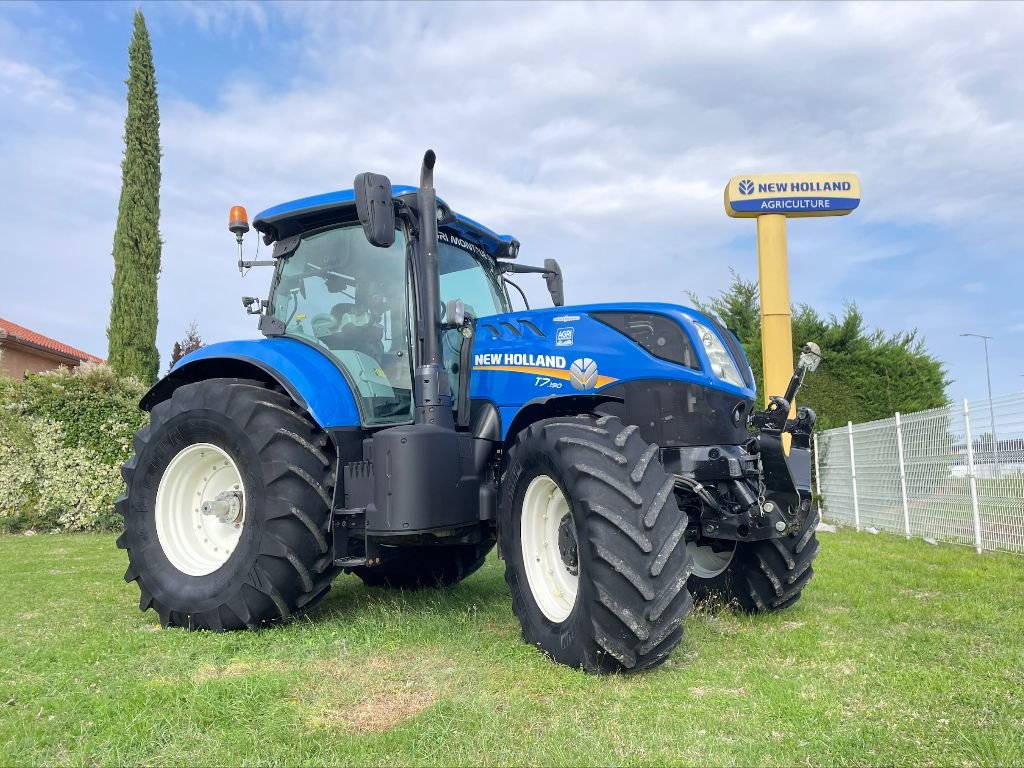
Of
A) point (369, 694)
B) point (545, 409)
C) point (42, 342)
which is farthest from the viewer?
point (42, 342)

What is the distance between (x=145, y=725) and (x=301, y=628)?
1609 mm

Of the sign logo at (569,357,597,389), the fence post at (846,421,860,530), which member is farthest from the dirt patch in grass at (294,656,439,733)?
the fence post at (846,421,860,530)

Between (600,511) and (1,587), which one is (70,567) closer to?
(1,587)

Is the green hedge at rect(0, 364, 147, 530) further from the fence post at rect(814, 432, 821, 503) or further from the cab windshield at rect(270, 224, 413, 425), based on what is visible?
the fence post at rect(814, 432, 821, 503)

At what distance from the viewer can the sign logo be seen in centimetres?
427

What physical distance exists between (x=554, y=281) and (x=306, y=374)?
2279mm

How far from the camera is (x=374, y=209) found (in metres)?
4.25

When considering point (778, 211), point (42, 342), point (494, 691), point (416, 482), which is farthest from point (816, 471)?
point (42, 342)

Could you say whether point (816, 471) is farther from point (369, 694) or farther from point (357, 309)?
point (369, 694)

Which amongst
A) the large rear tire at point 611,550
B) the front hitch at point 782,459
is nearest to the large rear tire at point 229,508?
the large rear tire at point 611,550

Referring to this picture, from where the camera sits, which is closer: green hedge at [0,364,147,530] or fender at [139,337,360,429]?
fender at [139,337,360,429]

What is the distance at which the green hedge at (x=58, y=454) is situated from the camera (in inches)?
460

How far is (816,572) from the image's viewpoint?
6672 millimetres

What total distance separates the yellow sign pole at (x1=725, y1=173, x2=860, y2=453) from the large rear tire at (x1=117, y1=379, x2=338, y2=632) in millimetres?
8138
